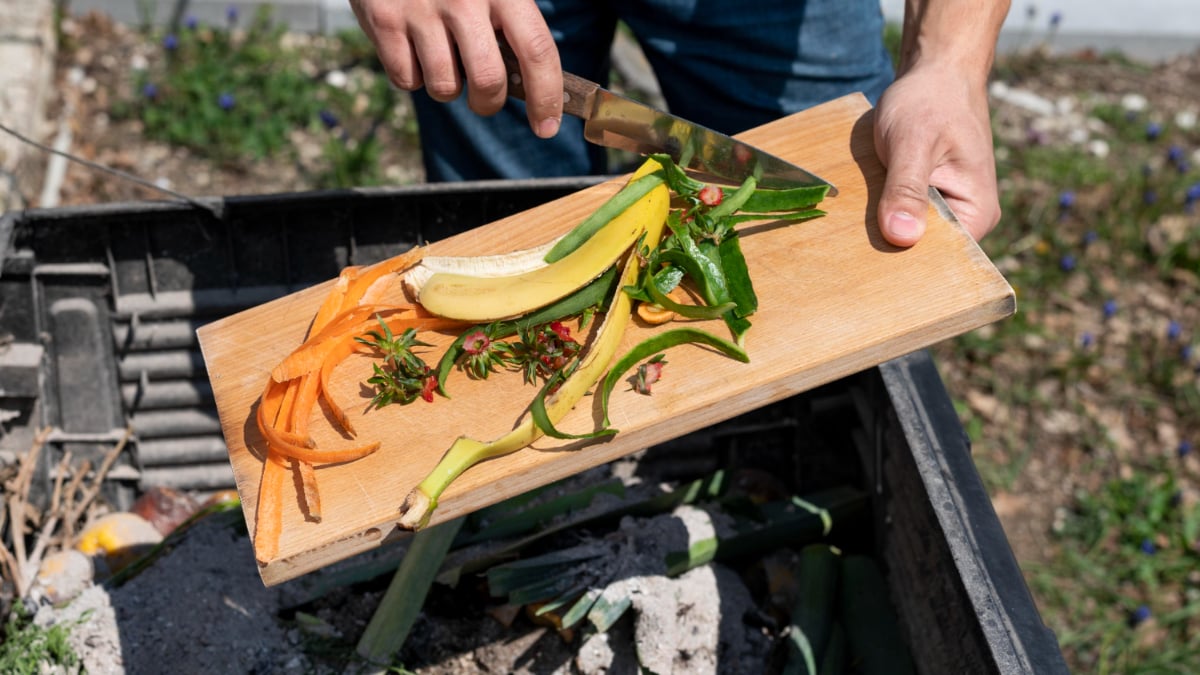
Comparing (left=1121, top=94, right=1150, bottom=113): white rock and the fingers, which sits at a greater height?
the fingers

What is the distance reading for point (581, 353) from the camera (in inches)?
84.3

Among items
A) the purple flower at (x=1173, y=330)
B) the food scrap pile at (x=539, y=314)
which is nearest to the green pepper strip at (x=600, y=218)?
the food scrap pile at (x=539, y=314)

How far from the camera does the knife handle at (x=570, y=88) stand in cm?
223

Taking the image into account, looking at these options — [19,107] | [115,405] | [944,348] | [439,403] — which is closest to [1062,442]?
[944,348]

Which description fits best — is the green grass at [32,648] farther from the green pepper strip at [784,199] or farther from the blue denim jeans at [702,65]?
the green pepper strip at [784,199]

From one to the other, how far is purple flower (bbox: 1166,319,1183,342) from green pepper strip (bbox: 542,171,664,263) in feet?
10.0

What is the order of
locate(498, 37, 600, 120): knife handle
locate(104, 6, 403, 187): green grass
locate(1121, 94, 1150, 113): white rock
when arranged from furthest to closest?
locate(1121, 94, 1150, 113): white rock → locate(104, 6, 403, 187): green grass → locate(498, 37, 600, 120): knife handle

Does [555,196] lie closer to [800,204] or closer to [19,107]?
[800,204]

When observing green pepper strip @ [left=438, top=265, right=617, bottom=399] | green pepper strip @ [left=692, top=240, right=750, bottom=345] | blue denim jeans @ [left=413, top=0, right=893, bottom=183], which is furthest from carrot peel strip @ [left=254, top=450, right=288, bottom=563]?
blue denim jeans @ [left=413, top=0, right=893, bottom=183]

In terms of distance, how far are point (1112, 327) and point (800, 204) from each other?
2.80 m

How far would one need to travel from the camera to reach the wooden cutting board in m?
1.95

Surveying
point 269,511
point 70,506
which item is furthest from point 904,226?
point 70,506

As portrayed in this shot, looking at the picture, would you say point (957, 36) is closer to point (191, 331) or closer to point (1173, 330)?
point (191, 331)

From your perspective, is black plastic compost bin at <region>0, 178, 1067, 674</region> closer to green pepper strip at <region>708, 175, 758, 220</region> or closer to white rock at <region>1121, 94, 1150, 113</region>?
green pepper strip at <region>708, 175, 758, 220</region>
